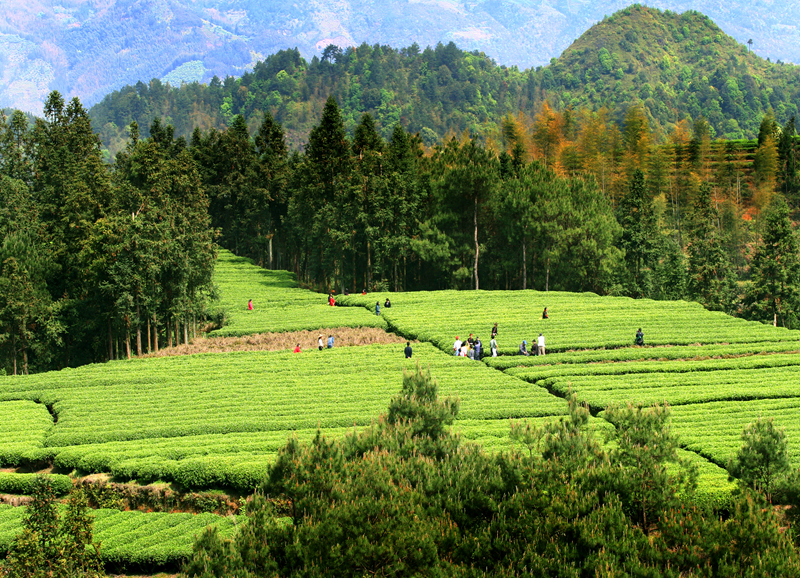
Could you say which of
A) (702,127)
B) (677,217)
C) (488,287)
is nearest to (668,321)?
(488,287)

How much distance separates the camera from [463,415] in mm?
32594

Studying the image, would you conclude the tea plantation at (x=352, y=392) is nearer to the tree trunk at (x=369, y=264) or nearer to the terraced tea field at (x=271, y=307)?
the terraced tea field at (x=271, y=307)

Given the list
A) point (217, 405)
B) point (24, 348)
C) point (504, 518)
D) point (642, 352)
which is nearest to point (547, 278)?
point (642, 352)

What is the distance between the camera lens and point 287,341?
51.9 meters

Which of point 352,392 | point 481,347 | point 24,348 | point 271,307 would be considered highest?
point 271,307

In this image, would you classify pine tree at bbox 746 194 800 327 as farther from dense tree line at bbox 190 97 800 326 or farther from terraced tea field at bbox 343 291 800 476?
terraced tea field at bbox 343 291 800 476

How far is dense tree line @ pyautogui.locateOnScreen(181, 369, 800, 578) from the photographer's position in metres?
17.4

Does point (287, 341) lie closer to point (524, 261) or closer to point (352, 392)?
point (352, 392)

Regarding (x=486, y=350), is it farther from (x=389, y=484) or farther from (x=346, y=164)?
(x=346, y=164)

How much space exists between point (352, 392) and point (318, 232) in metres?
40.3

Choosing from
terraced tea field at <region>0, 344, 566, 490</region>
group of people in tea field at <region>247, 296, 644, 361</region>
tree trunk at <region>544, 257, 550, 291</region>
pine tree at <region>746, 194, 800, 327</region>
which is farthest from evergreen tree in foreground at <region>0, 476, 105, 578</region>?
pine tree at <region>746, 194, 800, 327</region>

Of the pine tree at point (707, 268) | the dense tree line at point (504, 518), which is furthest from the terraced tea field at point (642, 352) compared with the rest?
the pine tree at point (707, 268)

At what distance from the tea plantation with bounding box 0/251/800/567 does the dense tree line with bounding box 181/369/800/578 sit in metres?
4.44

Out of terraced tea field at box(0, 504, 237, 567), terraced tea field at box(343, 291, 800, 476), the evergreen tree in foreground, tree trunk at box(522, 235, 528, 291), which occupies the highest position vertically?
tree trunk at box(522, 235, 528, 291)
